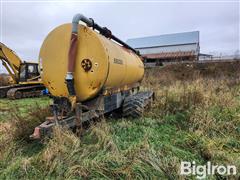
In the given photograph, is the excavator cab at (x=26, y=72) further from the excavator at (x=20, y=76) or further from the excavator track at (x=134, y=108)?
the excavator track at (x=134, y=108)

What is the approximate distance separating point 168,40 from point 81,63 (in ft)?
147

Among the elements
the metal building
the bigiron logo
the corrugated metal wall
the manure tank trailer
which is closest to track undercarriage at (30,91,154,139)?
the manure tank trailer

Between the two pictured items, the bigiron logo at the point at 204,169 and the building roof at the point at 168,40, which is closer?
the bigiron logo at the point at 204,169

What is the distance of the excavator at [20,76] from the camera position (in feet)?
46.2

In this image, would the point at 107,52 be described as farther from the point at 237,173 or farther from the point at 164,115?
the point at 237,173

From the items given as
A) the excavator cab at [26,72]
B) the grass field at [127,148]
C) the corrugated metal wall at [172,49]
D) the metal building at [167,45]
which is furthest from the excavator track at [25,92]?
the corrugated metal wall at [172,49]

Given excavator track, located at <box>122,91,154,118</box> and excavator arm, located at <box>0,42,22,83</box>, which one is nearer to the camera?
excavator track, located at <box>122,91,154,118</box>

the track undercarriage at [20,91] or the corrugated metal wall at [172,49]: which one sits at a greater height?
the corrugated metal wall at [172,49]

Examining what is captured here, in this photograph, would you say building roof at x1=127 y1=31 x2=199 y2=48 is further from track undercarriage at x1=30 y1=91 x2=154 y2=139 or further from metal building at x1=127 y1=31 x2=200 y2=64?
track undercarriage at x1=30 y1=91 x2=154 y2=139

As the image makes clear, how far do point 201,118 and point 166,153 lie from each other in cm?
200

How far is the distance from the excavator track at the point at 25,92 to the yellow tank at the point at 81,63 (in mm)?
9381

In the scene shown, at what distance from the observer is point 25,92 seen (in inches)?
564

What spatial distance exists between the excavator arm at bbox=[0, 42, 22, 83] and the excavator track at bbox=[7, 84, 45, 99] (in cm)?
126

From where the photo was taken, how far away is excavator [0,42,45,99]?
14.1 metres
